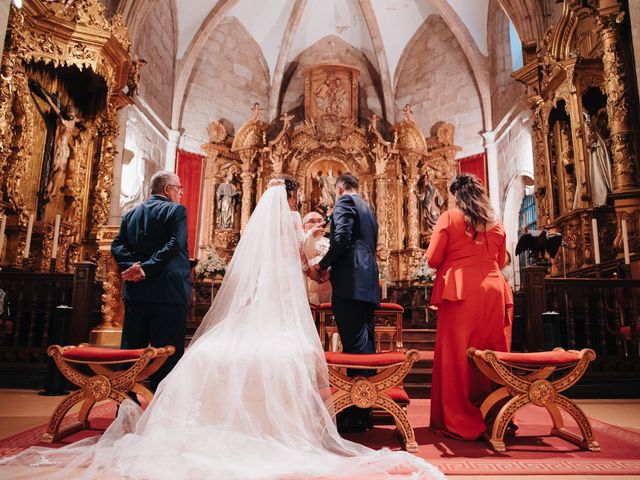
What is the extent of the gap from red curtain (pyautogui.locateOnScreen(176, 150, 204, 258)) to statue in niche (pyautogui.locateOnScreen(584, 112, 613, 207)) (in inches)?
352

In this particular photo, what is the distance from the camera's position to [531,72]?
902cm

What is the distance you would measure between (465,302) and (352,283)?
2.51 ft

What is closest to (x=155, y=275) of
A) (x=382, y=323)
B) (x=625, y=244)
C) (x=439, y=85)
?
(x=382, y=323)

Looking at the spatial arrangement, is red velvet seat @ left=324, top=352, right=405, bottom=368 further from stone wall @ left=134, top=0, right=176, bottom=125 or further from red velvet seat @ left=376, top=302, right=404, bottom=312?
stone wall @ left=134, top=0, right=176, bottom=125

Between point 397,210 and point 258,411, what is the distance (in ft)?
33.9

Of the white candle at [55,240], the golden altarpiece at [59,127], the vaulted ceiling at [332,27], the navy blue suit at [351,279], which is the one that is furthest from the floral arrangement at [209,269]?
the navy blue suit at [351,279]

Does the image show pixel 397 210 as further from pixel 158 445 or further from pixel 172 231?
pixel 158 445

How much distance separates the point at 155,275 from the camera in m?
3.33

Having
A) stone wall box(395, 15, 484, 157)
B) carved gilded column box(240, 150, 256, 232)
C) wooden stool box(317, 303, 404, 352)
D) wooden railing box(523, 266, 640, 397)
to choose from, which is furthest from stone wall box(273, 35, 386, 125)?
wooden stool box(317, 303, 404, 352)

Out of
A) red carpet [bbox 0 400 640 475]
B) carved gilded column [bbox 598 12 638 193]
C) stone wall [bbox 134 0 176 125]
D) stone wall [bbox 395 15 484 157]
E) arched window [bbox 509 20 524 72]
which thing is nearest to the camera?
red carpet [bbox 0 400 640 475]

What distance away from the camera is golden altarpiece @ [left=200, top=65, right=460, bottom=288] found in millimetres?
12430

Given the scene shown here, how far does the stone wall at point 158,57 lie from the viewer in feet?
38.2

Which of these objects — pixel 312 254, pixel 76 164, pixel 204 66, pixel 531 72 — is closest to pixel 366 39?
pixel 204 66

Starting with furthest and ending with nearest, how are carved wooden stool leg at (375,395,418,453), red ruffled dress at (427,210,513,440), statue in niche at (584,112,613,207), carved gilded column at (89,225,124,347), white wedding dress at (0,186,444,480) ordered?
1. statue in niche at (584,112,613,207)
2. carved gilded column at (89,225,124,347)
3. red ruffled dress at (427,210,513,440)
4. carved wooden stool leg at (375,395,418,453)
5. white wedding dress at (0,186,444,480)
